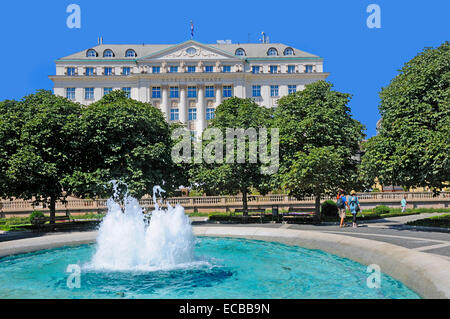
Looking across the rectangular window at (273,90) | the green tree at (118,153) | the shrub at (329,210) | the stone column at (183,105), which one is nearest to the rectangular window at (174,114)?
the stone column at (183,105)

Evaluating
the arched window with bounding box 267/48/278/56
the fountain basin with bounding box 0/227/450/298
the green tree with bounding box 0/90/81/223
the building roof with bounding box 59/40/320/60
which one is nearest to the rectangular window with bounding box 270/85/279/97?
the building roof with bounding box 59/40/320/60

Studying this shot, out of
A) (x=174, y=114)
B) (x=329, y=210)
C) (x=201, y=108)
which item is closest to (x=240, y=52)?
(x=201, y=108)

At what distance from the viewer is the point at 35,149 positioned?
25688mm

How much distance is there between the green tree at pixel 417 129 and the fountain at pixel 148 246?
13.7m

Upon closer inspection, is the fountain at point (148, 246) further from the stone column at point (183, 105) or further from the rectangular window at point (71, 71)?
the rectangular window at point (71, 71)

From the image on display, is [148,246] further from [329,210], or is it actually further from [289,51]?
[289,51]

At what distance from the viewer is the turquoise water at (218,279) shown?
31.4 ft

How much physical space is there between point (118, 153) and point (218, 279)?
758 inches

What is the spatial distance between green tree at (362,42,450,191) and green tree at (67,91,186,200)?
1537 centimetres

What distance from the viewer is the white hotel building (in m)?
80.9
